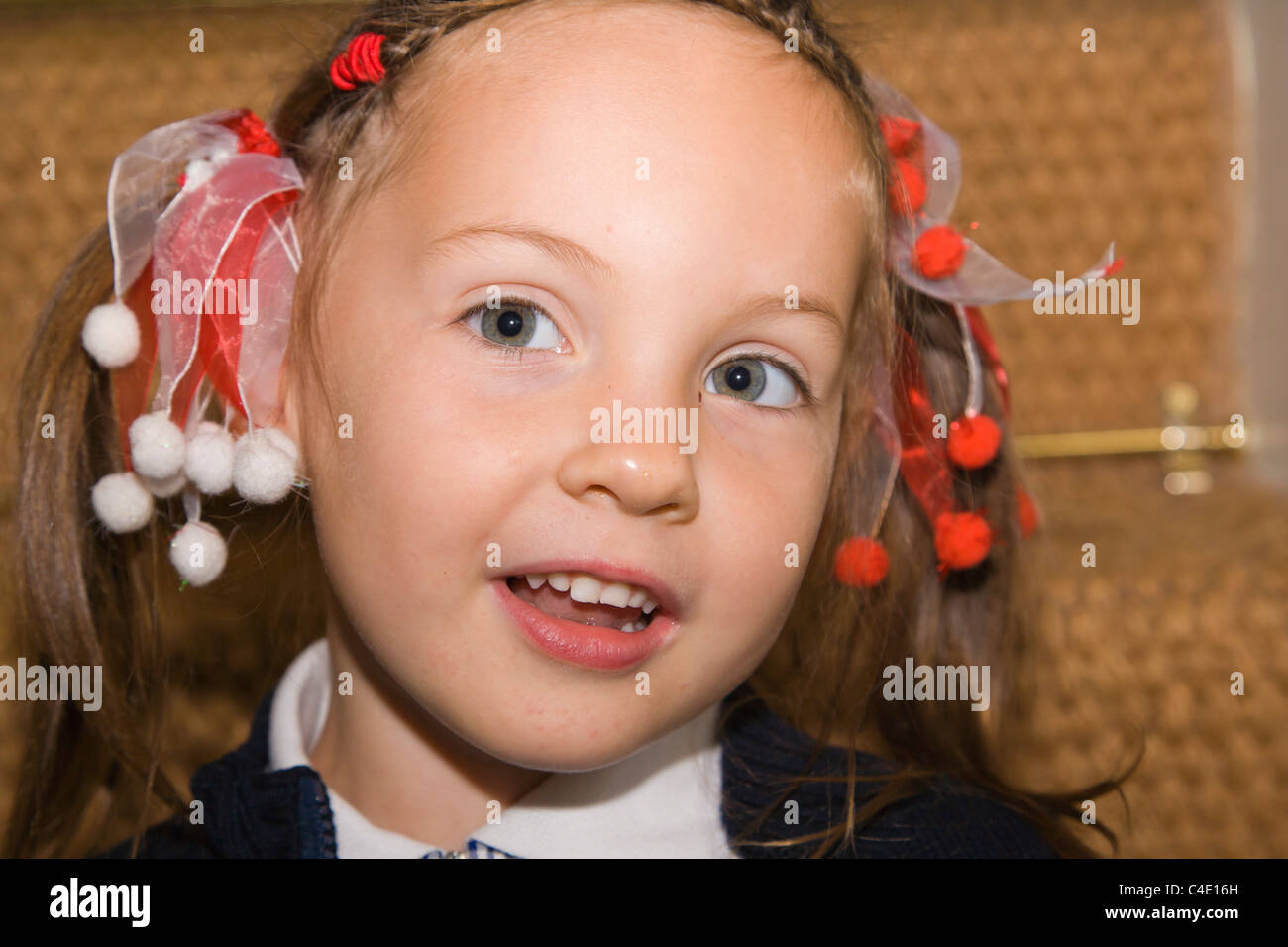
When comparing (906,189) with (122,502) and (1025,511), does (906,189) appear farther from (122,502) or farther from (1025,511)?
(122,502)

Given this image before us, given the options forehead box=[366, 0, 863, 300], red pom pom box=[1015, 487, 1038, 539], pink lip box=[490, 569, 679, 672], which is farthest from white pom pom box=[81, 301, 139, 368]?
red pom pom box=[1015, 487, 1038, 539]

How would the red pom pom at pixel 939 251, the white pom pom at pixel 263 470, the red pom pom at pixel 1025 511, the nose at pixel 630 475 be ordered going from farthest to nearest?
1. the red pom pom at pixel 1025 511
2. the red pom pom at pixel 939 251
3. the white pom pom at pixel 263 470
4. the nose at pixel 630 475

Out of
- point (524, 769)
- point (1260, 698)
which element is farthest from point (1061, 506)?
point (524, 769)

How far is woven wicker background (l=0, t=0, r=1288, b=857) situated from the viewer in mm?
975

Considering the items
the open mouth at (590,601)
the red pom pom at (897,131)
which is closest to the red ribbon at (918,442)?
the red pom pom at (897,131)

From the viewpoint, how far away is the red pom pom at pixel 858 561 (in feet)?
2.98

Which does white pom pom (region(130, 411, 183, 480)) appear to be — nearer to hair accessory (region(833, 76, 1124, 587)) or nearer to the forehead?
the forehead

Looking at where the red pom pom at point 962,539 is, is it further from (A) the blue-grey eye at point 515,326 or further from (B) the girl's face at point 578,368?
(A) the blue-grey eye at point 515,326

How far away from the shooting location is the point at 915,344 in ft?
3.00

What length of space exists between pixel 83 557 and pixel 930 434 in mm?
603

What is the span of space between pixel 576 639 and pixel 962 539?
0.34 metres

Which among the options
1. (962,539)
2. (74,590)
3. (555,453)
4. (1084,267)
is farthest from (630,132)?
(1084,267)

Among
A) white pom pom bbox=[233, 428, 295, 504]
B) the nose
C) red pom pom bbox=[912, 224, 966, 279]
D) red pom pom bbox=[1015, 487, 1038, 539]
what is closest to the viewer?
the nose

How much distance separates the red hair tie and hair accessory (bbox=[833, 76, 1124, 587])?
0.33 metres
